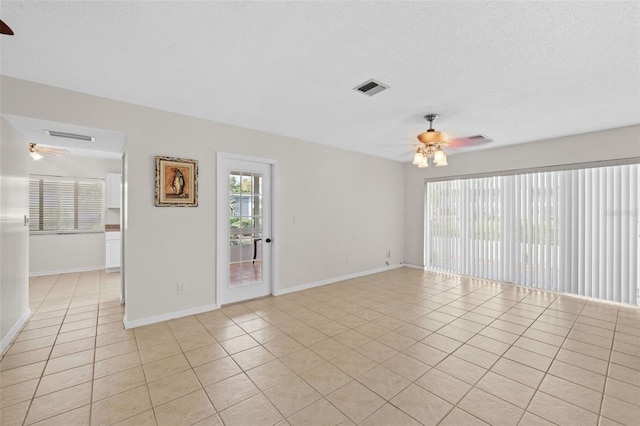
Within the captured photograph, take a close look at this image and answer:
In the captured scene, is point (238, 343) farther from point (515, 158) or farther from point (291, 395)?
point (515, 158)

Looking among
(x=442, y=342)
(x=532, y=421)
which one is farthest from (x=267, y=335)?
(x=532, y=421)

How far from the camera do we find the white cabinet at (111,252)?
5.86 m

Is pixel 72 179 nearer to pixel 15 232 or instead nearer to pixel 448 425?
pixel 15 232

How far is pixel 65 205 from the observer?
5.93 m

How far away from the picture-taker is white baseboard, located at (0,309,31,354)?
8.58 ft

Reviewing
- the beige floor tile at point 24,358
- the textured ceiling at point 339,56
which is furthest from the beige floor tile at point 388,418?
the beige floor tile at point 24,358

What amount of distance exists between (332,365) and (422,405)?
0.77 metres

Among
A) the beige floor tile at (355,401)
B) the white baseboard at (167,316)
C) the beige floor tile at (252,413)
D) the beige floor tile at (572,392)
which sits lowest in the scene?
the beige floor tile at (252,413)

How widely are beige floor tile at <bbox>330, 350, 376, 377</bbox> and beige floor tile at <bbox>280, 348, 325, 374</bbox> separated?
0.52 feet

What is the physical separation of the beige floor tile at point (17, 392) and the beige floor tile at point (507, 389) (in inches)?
133

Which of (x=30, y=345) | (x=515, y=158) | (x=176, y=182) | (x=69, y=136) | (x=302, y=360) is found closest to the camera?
(x=302, y=360)

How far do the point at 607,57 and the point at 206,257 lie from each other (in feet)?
14.8

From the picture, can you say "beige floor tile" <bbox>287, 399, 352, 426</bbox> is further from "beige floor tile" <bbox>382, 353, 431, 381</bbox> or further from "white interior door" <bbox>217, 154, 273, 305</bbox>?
"white interior door" <bbox>217, 154, 273, 305</bbox>

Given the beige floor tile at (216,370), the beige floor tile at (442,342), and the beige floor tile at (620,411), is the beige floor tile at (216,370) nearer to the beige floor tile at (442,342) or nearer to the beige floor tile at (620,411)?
the beige floor tile at (442,342)
